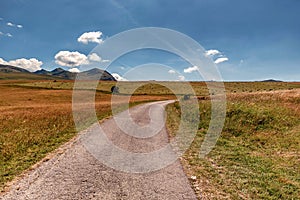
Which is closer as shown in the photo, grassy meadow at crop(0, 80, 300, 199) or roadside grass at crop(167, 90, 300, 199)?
roadside grass at crop(167, 90, 300, 199)

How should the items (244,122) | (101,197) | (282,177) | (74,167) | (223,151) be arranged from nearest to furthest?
(101,197)
(282,177)
(74,167)
(223,151)
(244,122)

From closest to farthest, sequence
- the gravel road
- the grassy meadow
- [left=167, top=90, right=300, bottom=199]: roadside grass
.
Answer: the gravel road, [left=167, top=90, right=300, bottom=199]: roadside grass, the grassy meadow

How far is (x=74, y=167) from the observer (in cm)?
795

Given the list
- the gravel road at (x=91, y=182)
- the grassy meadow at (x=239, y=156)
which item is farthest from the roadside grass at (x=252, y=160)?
the gravel road at (x=91, y=182)

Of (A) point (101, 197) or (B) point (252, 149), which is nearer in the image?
(A) point (101, 197)

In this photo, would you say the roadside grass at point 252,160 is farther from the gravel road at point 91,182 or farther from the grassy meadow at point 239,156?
the gravel road at point 91,182

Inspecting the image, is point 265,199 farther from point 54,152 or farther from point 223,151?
point 54,152

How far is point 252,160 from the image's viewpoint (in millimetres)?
9250

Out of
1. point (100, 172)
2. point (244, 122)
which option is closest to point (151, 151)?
point (100, 172)

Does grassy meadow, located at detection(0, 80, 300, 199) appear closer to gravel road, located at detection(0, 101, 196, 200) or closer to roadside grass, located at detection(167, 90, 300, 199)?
roadside grass, located at detection(167, 90, 300, 199)

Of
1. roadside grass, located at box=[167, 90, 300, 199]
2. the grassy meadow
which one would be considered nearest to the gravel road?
the grassy meadow

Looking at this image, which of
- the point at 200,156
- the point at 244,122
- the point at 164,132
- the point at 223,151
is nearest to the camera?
the point at 200,156

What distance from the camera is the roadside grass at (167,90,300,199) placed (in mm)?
6453

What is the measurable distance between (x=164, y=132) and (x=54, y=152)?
7290mm
